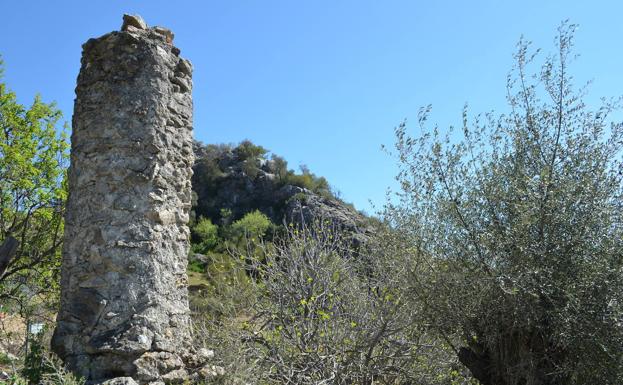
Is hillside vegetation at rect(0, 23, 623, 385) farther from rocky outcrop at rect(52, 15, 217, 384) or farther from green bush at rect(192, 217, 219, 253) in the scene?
green bush at rect(192, 217, 219, 253)

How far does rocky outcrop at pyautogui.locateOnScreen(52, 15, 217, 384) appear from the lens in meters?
4.98

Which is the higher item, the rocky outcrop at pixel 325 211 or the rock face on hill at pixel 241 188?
the rock face on hill at pixel 241 188

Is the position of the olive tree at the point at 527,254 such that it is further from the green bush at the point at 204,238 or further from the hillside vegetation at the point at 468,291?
the green bush at the point at 204,238

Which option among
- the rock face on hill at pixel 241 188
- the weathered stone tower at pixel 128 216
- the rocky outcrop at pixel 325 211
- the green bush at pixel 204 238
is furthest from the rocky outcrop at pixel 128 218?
the rock face on hill at pixel 241 188

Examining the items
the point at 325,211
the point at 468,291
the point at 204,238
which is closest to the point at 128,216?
the point at 468,291

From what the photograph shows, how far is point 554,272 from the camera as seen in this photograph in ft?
16.9

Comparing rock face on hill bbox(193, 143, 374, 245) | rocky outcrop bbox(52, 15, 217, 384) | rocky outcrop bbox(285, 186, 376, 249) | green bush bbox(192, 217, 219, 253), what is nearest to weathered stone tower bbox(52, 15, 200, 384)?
rocky outcrop bbox(52, 15, 217, 384)

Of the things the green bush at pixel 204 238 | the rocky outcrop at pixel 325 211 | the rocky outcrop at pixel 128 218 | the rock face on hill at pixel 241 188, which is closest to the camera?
the rocky outcrop at pixel 128 218

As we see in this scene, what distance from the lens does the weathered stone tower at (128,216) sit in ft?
16.4

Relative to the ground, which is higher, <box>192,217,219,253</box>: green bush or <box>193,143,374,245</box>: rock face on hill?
<box>193,143,374,245</box>: rock face on hill

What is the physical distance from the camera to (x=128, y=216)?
5.26 metres

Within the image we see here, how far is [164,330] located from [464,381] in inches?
149

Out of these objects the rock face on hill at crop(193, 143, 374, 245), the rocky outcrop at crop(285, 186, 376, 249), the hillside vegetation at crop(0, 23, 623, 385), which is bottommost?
the hillside vegetation at crop(0, 23, 623, 385)

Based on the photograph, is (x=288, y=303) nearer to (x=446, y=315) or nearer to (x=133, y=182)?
(x=446, y=315)
